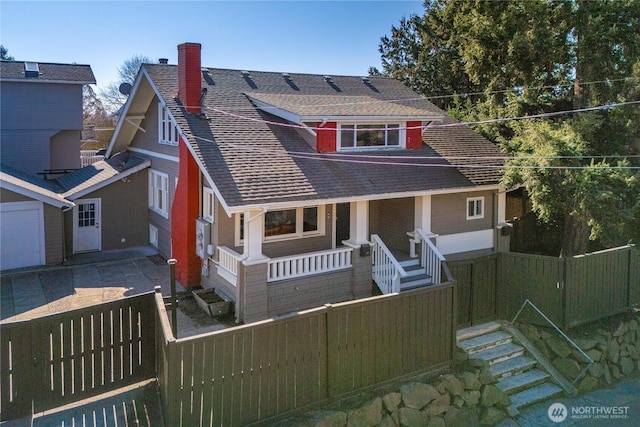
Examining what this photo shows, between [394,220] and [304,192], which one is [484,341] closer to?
[394,220]

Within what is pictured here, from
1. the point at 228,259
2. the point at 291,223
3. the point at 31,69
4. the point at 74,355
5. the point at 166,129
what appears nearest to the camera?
the point at 74,355

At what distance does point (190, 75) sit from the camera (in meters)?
14.1

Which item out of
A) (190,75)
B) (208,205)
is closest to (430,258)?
(208,205)

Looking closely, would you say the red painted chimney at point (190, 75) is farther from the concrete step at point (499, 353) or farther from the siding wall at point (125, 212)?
the concrete step at point (499, 353)

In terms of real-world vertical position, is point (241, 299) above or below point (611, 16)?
Answer: below

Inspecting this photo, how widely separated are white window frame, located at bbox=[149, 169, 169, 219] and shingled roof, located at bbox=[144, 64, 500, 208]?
337 cm

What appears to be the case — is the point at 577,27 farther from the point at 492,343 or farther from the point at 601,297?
the point at 492,343

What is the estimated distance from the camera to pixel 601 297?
1355 cm

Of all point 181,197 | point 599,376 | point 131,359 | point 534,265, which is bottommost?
point 599,376

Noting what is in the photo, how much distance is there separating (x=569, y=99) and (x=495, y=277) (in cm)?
784

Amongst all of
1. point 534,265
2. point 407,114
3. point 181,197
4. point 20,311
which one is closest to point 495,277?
point 534,265

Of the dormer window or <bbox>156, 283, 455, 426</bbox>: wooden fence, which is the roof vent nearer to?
the dormer window

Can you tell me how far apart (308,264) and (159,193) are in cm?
789

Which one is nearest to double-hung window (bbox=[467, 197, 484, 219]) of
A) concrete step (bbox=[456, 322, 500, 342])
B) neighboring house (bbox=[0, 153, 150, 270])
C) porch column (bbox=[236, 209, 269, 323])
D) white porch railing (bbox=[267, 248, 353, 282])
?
concrete step (bbox=[456, 322, 500, 342])
